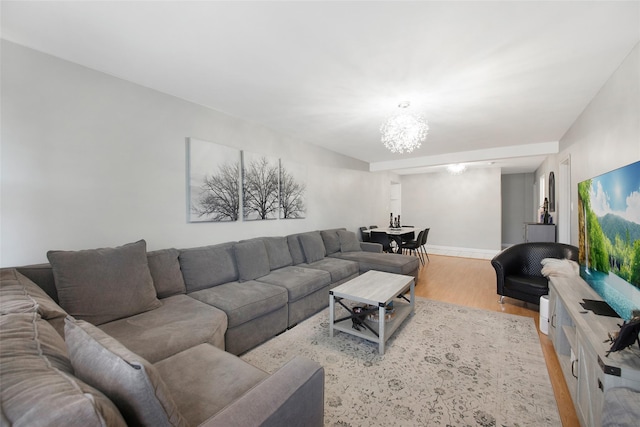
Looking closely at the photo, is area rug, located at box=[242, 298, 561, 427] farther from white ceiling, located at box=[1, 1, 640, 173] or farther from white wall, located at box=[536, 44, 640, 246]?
white ceiling, located at box=[1, 1, 640, 173]

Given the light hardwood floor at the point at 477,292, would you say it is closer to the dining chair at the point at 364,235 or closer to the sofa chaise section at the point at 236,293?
the dining chair at the point at 364,235

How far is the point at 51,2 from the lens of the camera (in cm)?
146

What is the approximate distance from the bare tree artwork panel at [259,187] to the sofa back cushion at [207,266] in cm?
69

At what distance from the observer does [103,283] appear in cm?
180

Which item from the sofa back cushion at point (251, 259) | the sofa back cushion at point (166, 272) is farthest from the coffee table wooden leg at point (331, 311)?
the sofa back cushion at point (166, 272)

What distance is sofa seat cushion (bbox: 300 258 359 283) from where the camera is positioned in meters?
3.43

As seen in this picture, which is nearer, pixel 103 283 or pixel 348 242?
pixel 103 283

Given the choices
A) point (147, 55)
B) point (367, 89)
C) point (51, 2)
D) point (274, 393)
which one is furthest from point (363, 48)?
point (274, 393)

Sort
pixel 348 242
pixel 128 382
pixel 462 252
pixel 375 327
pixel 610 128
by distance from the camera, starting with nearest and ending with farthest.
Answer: pixel 128 382, pixel 610 128, pixel 375 327, pixel 348 242, pixel 462 252

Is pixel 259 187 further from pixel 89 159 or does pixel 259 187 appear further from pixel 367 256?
pixel 367 256

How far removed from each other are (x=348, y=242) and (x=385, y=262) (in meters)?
1.00

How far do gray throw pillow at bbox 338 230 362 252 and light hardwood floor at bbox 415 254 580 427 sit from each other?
122 cm

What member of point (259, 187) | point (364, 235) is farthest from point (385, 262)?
point (259, 187)

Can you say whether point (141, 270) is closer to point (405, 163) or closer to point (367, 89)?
point (367, 89)
